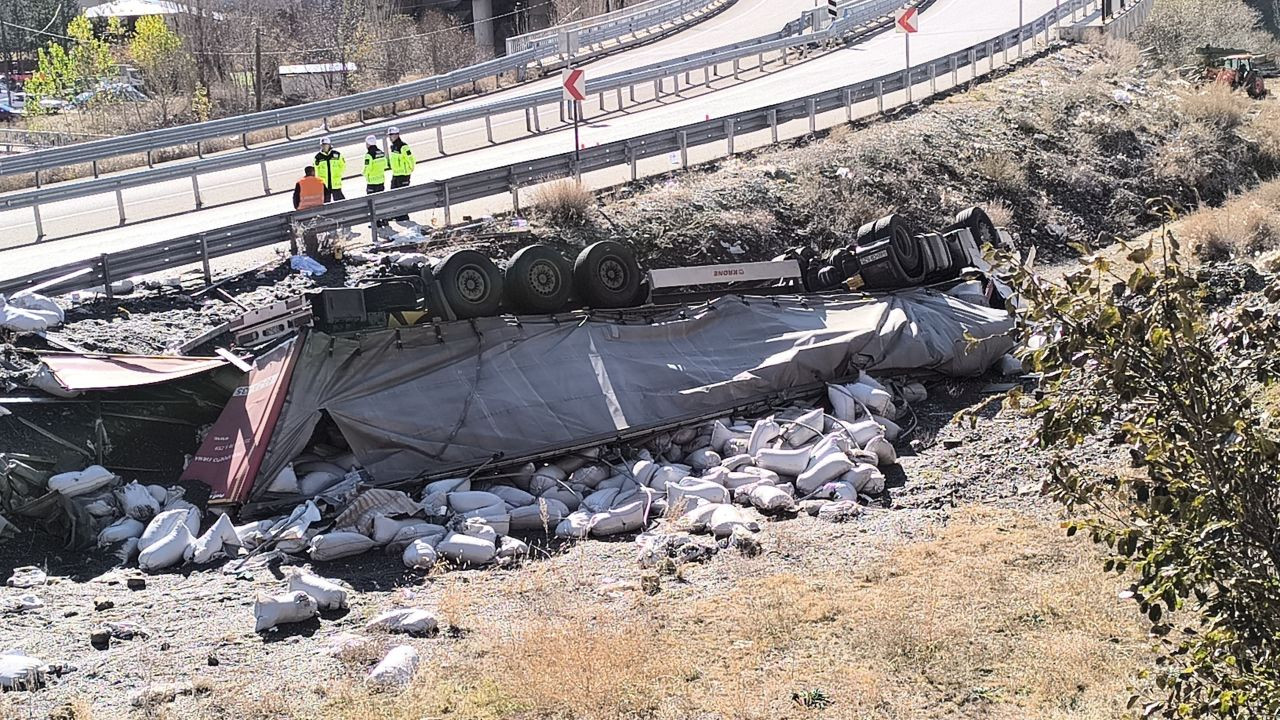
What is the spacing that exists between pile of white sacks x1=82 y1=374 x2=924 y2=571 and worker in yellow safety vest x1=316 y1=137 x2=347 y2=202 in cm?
866

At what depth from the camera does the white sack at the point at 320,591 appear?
9.59 meters

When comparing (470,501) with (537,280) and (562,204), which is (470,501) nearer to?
(537,280)

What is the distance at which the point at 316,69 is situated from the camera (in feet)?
191

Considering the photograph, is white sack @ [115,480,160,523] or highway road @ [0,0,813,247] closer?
white sack @ [115,480,160,523]

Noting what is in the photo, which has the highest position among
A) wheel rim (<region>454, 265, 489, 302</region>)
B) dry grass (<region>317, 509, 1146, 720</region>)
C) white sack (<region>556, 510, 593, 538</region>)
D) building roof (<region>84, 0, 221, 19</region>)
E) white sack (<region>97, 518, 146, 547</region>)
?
building roof (<region>84, 0, 221, 19</region>)

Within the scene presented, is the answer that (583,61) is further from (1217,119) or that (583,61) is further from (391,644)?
(391,644)

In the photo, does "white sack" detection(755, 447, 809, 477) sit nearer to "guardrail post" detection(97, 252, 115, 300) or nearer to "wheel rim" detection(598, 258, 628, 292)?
"wheel rim" detection(598, 258, 628, 292)

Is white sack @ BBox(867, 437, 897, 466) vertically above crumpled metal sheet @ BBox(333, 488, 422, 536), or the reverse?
crumpled metal sheet @ BBox(333, 488, 422, 536)

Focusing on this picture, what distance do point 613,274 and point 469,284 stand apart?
6.24 ft

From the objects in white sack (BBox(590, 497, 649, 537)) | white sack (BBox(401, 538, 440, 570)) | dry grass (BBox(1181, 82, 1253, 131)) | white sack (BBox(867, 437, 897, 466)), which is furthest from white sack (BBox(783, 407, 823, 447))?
dry grass (BBox(1181, 82, 1253, 131))

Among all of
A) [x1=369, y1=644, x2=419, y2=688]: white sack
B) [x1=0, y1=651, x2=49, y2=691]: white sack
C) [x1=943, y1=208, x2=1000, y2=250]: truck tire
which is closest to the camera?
[x1=369, y1=644, x2=419, y2=688]: white sack

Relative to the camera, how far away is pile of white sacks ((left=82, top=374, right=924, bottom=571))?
439 inches

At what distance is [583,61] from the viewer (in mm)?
42312

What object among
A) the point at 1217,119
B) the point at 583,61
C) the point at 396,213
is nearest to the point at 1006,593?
the point at 396,213
